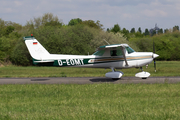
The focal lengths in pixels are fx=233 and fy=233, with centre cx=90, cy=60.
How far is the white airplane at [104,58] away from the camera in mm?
16578

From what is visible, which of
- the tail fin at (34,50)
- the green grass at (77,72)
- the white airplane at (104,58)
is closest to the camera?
the white airplane at (104,58)

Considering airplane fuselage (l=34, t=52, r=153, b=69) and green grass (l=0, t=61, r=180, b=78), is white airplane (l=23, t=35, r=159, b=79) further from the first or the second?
green grass (l=0, t=61, r=180, b=78)

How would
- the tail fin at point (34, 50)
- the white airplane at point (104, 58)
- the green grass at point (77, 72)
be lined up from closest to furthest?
the white airplane at point (104, 58)
the tail fin at point (34, 50)
the green grass at point (77, 72)

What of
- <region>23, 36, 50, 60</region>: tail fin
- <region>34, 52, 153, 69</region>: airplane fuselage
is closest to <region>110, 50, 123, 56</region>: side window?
<region>34, 52, 153, 69</region>: airplane fuselage

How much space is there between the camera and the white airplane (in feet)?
54.4

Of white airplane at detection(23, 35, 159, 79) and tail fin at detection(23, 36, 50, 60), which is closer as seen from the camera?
white airplane at detection(23, 35, 159, 79)

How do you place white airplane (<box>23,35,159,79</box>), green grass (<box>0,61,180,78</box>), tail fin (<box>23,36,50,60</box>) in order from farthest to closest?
green grass (<box>0,61,180,78</box>)
tail fin (<box>23,36,50,60</box>)
white airplane (<box>23,35,159,79</box>)

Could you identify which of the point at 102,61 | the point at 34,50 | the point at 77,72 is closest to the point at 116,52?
the point at 102,61

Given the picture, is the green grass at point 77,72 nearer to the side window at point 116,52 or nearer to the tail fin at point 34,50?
the side window at point 116,52

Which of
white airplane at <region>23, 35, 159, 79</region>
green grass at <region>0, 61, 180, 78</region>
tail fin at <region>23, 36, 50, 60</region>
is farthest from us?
green grass at <region>0, 61, 180, 78</region>

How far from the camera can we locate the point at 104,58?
1681 centimetres

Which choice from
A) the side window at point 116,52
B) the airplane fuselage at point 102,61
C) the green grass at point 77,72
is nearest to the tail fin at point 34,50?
the airplane fuselage at point 102,61

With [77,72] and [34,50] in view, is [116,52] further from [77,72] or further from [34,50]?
[77,72]

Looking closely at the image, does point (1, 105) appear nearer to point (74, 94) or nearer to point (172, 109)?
point (74, 94)
